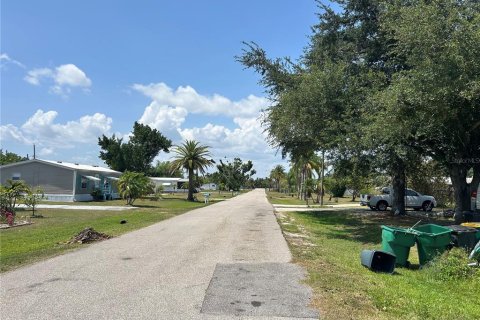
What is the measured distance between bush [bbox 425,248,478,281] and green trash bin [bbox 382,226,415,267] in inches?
26.0

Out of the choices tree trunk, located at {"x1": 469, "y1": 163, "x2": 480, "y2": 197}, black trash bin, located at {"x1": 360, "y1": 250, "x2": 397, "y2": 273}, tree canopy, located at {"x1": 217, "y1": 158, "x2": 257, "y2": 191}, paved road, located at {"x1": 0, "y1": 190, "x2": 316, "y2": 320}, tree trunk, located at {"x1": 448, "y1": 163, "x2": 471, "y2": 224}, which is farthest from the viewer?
tree canopy, located at {"x1": 217, "y1": 158, "x2": 257, "y2": 191}

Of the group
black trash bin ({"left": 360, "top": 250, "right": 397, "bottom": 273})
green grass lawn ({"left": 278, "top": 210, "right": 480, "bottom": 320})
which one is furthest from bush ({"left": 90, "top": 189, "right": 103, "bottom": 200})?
black trash bin ({"left": 360, "top": 250, "right": 397, "bottom": 273})

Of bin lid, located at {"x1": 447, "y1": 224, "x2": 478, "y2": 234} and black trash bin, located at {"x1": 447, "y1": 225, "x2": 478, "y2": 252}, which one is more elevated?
bin lid, located at {"x1": 447, "y1": 224, "x2": 478, "y2": 234}

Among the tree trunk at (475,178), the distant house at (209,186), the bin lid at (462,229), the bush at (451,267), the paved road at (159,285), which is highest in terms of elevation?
the tree trunk at (475,178)

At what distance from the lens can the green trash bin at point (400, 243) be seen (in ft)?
33.7

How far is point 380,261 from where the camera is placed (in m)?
9.73

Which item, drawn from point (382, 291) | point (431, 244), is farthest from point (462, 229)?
point (382, 291)

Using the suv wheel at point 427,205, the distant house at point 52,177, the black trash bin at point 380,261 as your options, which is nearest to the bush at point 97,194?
the distant house at point 52,177

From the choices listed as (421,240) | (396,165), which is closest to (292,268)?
(421,240)

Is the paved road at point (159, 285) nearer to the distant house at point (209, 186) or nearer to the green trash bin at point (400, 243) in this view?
the green trash bin at point (400, 243)

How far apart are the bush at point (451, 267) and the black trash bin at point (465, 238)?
30.6 inches

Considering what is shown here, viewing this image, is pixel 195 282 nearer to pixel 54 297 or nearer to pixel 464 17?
pixel 54 297

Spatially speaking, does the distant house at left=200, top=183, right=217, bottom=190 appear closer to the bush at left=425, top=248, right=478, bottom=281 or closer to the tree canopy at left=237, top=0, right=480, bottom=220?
the tree canopy at left=237, top=0, right=480, bottom=220

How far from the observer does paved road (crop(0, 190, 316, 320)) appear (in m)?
6.02
